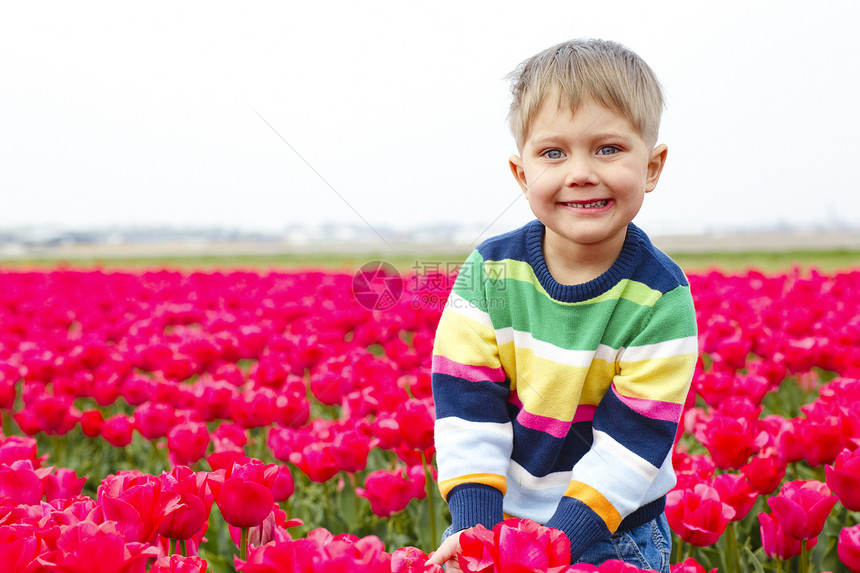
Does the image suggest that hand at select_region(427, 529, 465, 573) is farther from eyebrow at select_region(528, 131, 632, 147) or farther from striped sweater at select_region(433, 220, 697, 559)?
eyebrow at select_region(528, 131, 632, 147)

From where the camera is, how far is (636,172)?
1.48 meters

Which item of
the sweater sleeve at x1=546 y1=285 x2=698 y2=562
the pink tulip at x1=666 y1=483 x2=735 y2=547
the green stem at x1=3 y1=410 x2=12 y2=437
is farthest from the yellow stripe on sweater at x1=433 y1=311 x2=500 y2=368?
the green stem at x1=3 y1=410 x2=12 y2=437

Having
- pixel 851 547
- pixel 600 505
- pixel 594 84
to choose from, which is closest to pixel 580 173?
pixel 594 84

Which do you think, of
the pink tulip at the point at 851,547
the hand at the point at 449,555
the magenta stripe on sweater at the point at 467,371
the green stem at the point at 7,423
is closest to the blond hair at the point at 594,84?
the magenta stripe on sweater at the point at 467,371

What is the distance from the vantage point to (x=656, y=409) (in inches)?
60.2

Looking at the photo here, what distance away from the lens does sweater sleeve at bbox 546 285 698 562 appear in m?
1.51

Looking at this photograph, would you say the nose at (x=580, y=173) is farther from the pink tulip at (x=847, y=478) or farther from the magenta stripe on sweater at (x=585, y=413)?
the pink tulip at (x=847, y=478)

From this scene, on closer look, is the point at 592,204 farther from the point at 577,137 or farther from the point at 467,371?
the point at 467,371

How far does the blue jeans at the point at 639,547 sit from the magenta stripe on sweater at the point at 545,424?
0.26 metres

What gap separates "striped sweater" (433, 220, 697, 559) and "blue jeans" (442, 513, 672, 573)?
0.04 m

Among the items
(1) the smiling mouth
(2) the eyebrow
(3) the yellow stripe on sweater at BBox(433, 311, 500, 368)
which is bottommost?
(3) the yellow stripe on sweater at BBox(433, 311, 500, 368)

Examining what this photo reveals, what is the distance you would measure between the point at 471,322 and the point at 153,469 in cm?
200

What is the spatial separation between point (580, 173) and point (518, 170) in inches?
10.5

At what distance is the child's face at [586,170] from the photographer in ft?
4.81
